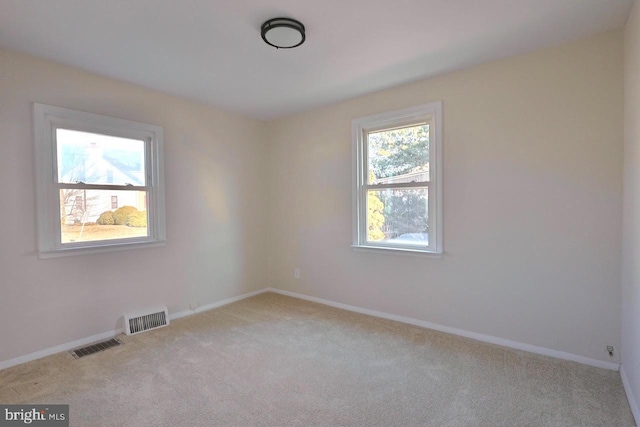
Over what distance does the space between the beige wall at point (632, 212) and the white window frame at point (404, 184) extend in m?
1.31

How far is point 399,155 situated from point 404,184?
1.11 ft

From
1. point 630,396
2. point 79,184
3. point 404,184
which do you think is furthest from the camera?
point 404,184

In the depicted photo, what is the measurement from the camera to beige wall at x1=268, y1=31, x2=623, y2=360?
7.82 ft

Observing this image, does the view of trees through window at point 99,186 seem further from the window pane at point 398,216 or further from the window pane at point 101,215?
the window pane at point 398,216

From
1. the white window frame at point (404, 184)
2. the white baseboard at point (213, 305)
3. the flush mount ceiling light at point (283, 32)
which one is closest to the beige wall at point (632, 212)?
the white window frame at point (404, 184)

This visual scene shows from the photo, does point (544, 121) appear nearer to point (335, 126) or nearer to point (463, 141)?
point (463, 141)

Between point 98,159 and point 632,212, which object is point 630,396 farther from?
point 98,159

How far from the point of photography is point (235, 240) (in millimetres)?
4336

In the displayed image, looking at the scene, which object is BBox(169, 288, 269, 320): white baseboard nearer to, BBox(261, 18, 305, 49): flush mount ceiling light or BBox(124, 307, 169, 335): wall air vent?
BBox(124, 307, 169, 335): wall air vent

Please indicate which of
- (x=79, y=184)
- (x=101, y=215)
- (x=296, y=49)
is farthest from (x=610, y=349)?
(x=79, y=184)

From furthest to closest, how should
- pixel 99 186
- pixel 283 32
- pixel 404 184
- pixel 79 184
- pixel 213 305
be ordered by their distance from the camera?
pixel 213 305, pixel 404 184, pixel 99 186, pixel 79 184, pixel 283 32

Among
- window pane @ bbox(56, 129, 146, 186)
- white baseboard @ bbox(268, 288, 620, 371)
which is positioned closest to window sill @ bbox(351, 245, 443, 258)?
white baseboard @ bbox(268, 288, 620, 371)

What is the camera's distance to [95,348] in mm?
2861

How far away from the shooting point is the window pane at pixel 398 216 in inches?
131
